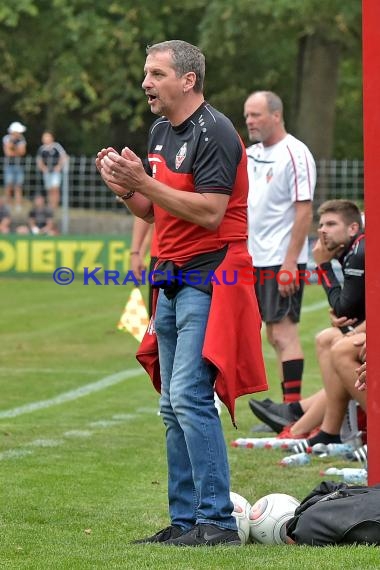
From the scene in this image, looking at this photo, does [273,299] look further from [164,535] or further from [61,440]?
[164,535]

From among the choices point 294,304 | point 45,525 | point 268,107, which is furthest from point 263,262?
point 45,525

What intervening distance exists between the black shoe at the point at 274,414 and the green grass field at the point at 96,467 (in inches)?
9.4

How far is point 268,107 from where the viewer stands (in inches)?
405

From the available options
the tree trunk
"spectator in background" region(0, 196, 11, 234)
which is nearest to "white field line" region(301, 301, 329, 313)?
"spectator in background" region(0, 196, 11, 234)

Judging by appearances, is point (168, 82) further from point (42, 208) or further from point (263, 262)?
point (42, 208)

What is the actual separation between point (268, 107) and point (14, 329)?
730 cm

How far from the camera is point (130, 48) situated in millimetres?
35375

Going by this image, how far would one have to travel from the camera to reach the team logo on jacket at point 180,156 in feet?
19.2

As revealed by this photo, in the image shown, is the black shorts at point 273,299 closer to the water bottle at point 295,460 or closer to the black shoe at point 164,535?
the water bottle at point 295,460

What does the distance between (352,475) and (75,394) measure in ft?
13.5

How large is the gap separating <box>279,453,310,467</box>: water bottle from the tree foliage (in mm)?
22707

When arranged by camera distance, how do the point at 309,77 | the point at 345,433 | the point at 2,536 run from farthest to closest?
the point at 309,77
the point at 345,433
the point at 2,536

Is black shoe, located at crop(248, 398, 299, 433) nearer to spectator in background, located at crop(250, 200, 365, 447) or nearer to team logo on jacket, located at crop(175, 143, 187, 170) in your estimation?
spectator in background, located at crop(250, 200, 365, 447)

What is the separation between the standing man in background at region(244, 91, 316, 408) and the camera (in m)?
10.3
